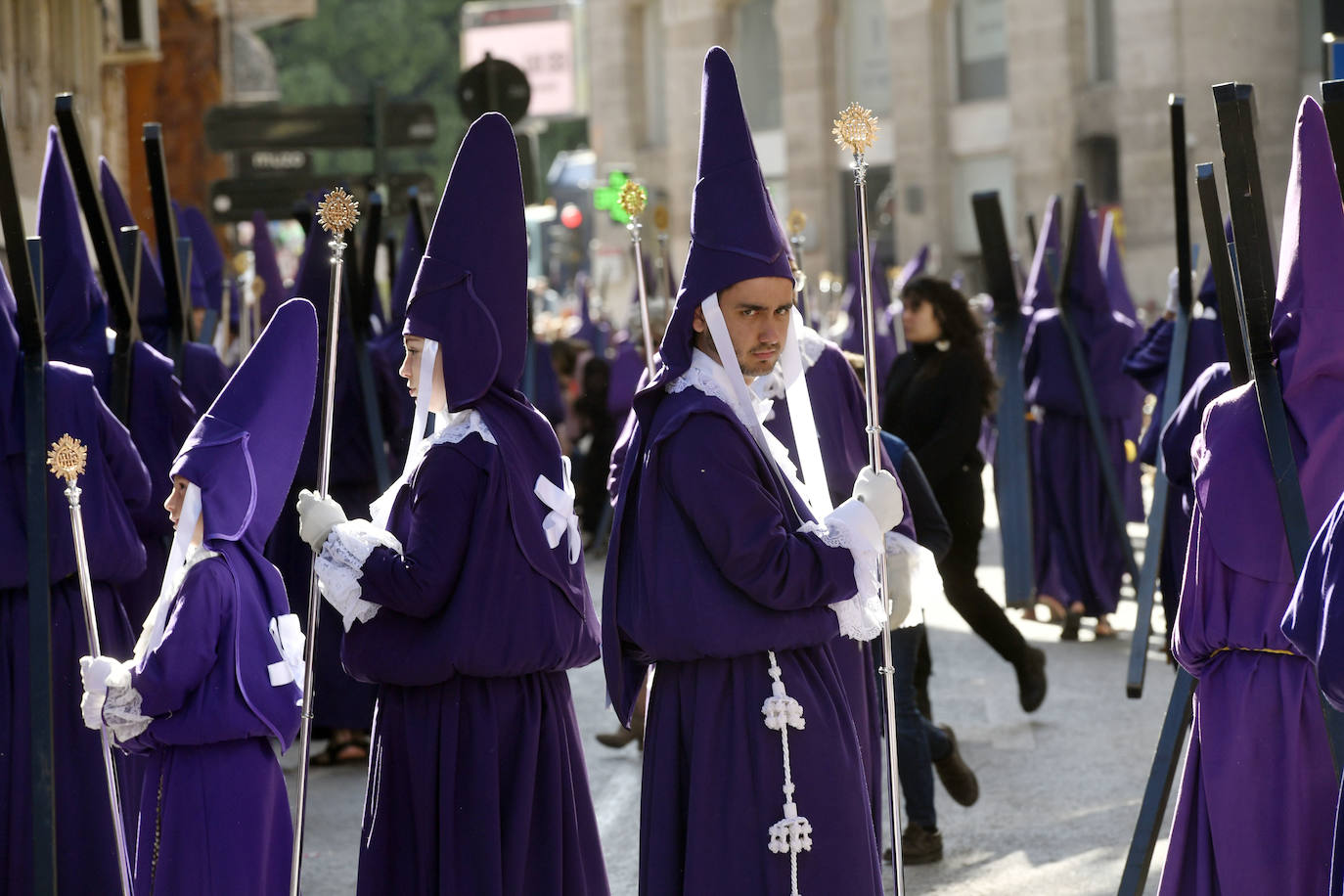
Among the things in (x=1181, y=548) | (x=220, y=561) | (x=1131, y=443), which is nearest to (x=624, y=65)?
(x=1131, y=443)

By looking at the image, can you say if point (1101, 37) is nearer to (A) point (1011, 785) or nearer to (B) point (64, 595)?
(A) point (1011, 785)

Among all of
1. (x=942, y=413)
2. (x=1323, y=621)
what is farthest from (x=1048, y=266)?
(x=1323, y=621)

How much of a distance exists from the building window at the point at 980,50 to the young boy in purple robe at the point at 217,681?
32.2 metres

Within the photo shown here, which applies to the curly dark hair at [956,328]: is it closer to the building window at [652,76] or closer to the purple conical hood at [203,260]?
the purple conical hood at [203,260]

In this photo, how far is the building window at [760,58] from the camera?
135 feet

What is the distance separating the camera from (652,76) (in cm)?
4394

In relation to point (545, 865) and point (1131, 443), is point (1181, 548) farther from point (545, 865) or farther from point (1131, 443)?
point (545, 865)

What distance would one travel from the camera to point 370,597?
15.1ft

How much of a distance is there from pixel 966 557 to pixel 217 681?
13.4ft

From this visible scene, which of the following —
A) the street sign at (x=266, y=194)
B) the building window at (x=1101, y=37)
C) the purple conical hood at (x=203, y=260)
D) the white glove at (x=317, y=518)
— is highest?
the building window at (x=1101, y=37)

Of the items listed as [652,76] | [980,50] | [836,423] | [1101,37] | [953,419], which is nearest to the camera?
[836,423]

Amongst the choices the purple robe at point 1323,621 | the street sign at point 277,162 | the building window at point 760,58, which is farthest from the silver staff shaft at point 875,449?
the building window at point 760,58

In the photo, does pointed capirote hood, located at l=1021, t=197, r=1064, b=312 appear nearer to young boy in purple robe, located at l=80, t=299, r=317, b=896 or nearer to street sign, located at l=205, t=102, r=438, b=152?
street sign, located at l=205, t=102, r=438, b=152

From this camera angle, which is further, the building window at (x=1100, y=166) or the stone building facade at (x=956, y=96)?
the building window at (x=1100, y=166)
